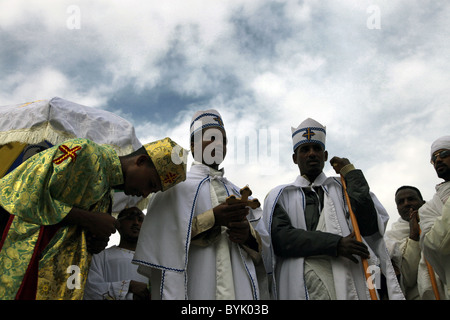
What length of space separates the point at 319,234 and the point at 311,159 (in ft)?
3.36

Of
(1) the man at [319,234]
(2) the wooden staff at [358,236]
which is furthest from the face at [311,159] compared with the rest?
(2) the wooden staff at [358,236]

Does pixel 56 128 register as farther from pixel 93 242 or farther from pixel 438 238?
pixel 438 238

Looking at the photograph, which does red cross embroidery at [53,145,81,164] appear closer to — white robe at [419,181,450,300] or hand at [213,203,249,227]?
hand at [213,203,249,227]

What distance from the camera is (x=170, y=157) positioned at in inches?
136

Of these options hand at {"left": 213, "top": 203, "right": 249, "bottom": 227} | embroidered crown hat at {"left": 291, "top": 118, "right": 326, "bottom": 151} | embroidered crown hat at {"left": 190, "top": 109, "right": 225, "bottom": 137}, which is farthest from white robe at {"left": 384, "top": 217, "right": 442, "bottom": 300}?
embroidered crown hat at {"left": 190, "top": 109, "right": 225, "bottom": 137}

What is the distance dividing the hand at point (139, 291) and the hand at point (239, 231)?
1.20 m

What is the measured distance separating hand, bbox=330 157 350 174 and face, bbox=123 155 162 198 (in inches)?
71.2

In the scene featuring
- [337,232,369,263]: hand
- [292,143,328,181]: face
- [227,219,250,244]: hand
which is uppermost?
[292,143,328,181]: face

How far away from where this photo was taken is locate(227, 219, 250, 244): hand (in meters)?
3.50

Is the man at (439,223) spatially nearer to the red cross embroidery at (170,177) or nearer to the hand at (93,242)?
the red cross embroidery at (170,177)

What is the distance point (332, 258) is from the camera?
3752 mm

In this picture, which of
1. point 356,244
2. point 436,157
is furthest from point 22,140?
point 436,157

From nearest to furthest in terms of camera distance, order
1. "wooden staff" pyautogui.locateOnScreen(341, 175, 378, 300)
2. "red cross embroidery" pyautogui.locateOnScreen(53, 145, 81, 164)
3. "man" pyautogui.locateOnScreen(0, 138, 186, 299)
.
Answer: "man" pyautogui.locateOnScreen(0, 138, 186, 299), "red cross embroidery" pyautogui.locateOnScreen(53, 145, 81, 164), "wooden staff" pyautogui.locateOnScreen(341, 175, 378, 300)
